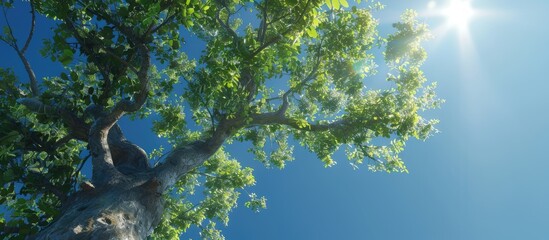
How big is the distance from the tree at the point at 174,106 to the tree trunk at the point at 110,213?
2 centimetres

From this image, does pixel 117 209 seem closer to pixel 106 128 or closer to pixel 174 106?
pixel 106 128

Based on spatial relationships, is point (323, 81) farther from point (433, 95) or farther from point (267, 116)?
point (433, 95)

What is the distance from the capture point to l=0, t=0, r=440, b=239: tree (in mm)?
6305

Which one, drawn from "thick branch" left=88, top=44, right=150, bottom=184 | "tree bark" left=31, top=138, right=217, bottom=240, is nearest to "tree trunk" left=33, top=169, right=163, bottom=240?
"tree bark" left=31, top=138, right=217, bottom=240

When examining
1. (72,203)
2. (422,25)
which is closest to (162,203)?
(72,203)

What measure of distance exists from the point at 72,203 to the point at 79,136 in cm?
303

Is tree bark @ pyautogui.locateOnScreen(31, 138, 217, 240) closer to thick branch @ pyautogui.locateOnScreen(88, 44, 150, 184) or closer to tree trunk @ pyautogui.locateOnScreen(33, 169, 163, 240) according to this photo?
tree trunk @ pyautogui.locateOnScreen(33, 169, 163, 240)

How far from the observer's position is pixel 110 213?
5711mm

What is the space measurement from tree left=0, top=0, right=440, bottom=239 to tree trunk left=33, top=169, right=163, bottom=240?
0.08ft

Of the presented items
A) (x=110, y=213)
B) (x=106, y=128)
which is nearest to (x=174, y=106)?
(x=106, y=128)

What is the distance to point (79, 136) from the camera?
352 inches

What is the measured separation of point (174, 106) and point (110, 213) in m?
8.78

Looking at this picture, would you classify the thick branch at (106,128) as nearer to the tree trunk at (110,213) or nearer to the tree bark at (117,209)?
the tree bark at (117,209)

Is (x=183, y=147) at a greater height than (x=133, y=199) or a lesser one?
greater
